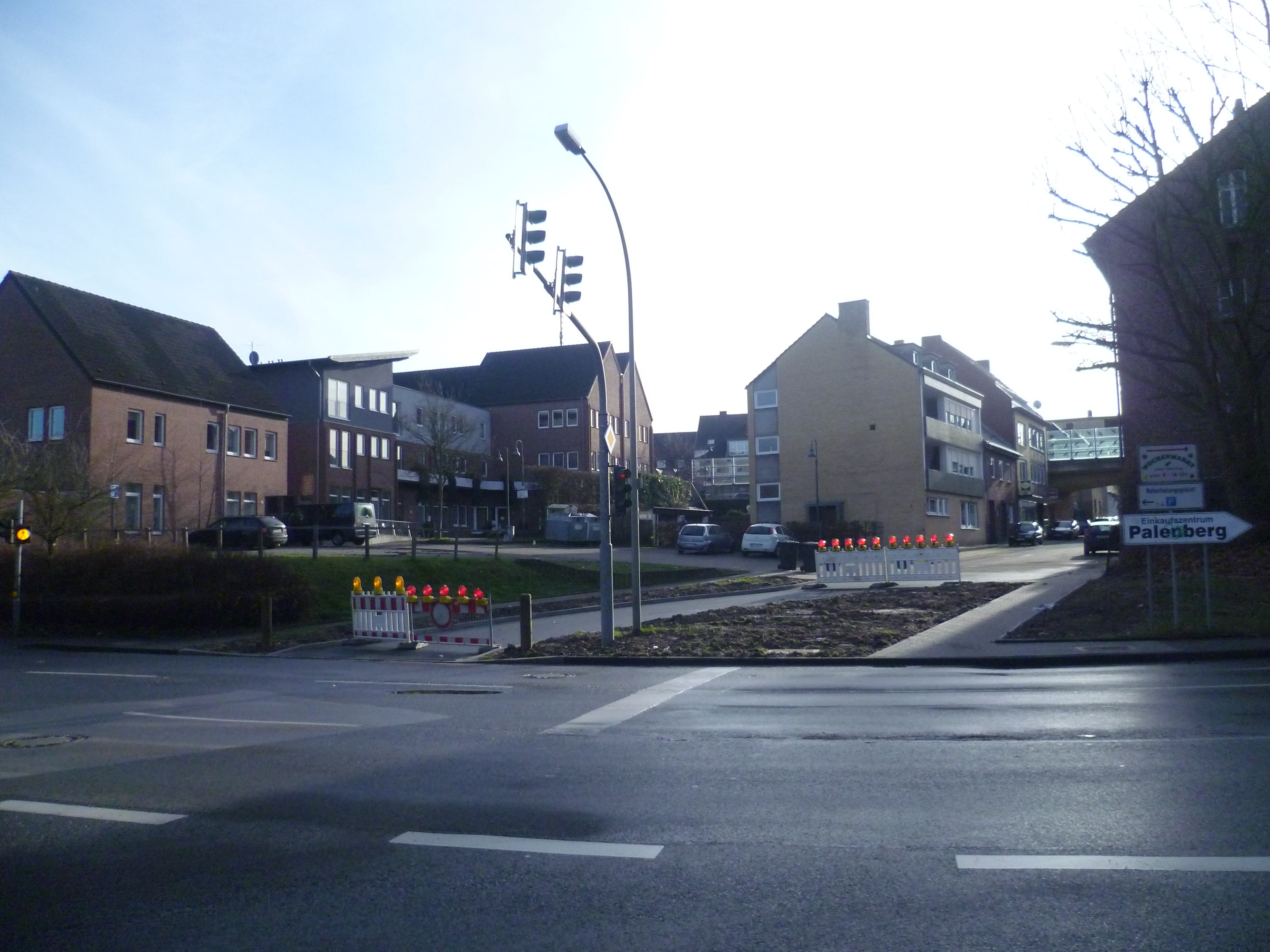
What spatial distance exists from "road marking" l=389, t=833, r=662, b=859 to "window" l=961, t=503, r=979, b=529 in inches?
2617

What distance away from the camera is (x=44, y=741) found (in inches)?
413

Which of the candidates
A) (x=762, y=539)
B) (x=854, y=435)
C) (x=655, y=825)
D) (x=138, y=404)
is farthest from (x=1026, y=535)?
(x=655, y=825)

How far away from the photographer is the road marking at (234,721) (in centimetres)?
1118

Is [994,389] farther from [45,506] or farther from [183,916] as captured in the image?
[183,916]

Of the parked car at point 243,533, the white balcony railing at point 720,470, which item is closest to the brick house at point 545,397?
the white balcony railing at point 720,470

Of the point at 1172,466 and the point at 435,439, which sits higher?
the point at 435,439

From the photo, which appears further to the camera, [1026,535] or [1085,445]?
[1085,445]

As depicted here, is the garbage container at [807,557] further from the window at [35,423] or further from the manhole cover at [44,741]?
the manhole cover at [44,741]

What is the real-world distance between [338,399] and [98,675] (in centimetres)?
4483

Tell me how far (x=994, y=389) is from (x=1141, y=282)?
53.8 meters

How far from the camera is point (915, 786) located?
7535 mm

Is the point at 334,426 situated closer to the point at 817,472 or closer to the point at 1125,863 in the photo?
the point at 817,472

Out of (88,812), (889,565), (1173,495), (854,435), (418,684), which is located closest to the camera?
(88,812)

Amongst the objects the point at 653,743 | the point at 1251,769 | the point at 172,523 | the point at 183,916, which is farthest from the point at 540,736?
the point at 172,523
